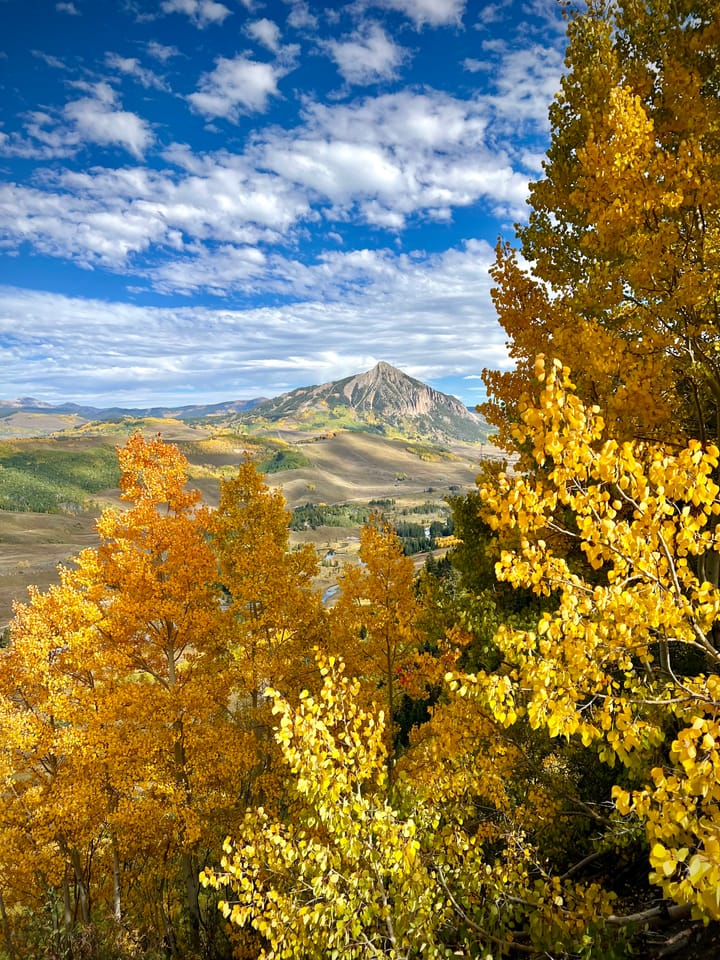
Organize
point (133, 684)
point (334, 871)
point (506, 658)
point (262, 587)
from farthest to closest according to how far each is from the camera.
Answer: point (133, 684) → point (262, 587) → point (506, 658) → point (334, 871)

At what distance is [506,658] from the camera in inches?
384

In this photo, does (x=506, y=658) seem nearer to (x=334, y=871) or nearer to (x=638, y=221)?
(x=334, y=871)

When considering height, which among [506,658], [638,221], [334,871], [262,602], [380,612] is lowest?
[380,612]

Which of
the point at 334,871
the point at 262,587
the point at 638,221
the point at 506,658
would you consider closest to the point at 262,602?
the point at 262,587

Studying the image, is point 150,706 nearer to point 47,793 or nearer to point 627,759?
point 47,793

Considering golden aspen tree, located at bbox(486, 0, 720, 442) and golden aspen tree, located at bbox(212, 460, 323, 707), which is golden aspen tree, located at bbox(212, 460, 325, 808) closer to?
golden aspen tree, located at bbox(212, 460, 323, 707)

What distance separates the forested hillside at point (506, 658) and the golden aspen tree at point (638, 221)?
6cm

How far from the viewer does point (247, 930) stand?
47.4 ft

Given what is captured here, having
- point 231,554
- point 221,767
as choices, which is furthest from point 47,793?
point 231,554

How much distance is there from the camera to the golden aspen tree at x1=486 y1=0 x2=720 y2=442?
23.4 ft

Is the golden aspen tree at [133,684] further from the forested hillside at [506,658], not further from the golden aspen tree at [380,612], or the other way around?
the golden aspen tree at [380,612]

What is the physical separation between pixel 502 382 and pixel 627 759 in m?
9.92

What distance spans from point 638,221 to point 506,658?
802 cm

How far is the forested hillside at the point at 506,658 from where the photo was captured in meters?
4.00
